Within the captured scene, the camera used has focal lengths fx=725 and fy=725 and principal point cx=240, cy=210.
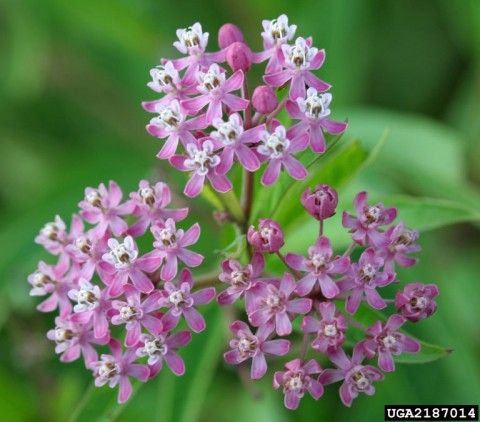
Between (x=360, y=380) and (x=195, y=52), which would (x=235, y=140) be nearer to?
(x=195, y=52)

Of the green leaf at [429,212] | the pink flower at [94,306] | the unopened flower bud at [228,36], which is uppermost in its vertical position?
the unopened flower bud at [228,36]

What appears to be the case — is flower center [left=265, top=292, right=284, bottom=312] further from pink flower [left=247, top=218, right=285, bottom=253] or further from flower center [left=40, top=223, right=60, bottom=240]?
flower center [left=40, top=223, right=60, bottom=240]

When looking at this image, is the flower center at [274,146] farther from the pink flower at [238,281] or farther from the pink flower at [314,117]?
the pink flower at [238,281]

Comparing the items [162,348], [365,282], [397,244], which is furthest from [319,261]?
[162,348]

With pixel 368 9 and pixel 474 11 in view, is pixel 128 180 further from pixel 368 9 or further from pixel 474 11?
pixel 474 11

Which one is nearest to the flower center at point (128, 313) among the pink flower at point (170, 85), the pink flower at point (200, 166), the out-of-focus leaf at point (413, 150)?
the pink flower at point (200, 166)

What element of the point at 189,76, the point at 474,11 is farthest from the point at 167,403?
the point at 474,11
